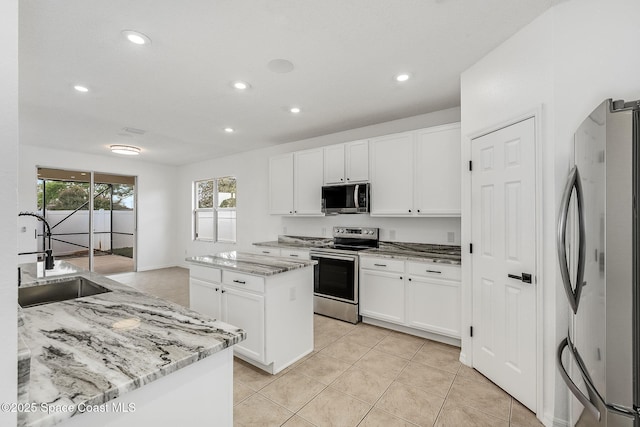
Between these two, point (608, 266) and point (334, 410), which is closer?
point (608, 266)

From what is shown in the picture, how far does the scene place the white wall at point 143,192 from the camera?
5.04 meters

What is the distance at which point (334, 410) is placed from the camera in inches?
76.1

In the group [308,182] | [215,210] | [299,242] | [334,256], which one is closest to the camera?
[334,256]

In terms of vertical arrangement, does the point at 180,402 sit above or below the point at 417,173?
below

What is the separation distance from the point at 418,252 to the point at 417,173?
94 cm

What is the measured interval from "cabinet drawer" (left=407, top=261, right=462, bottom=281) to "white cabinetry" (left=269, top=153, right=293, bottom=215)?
7.18ft

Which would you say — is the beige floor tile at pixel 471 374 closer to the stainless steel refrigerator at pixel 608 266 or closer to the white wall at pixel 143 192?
the stainless steel refrigerator at pixel 608 266

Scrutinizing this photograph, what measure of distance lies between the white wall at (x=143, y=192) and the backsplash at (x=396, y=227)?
13.3 feet

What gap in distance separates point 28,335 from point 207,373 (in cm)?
67

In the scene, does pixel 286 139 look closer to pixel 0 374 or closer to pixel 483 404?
pixel 483 404

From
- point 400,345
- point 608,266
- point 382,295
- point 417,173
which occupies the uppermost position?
point 417,173

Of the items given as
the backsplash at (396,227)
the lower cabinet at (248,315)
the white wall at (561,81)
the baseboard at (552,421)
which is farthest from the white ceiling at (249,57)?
the baseboard at (552,421)

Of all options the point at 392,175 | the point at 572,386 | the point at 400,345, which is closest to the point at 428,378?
the point at 400,345

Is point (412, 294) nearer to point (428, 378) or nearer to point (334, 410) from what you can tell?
point (428, 378)
